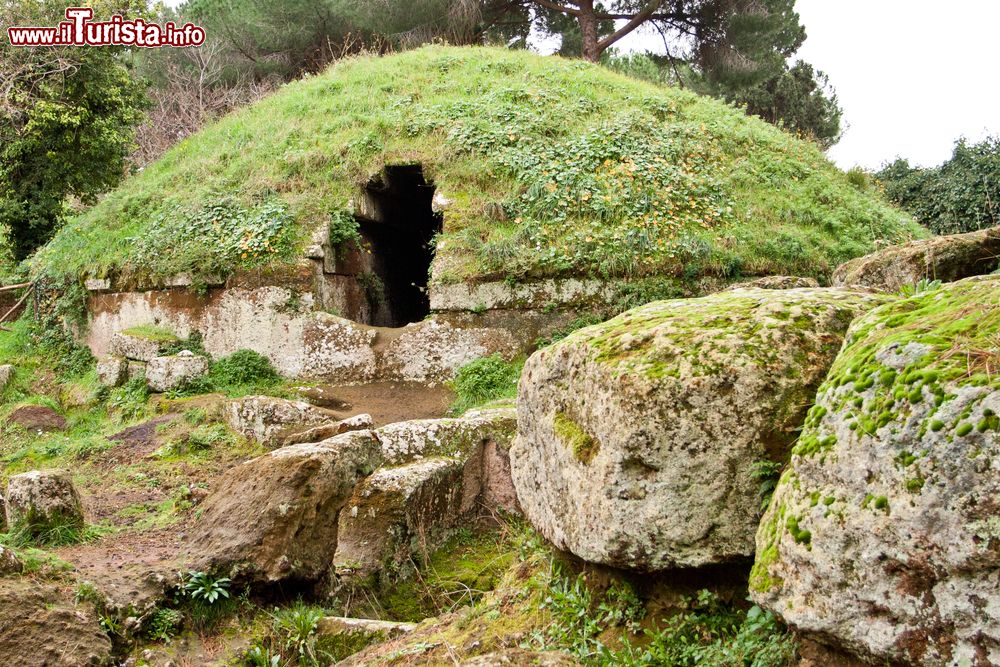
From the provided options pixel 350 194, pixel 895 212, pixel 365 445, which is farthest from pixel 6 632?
pixel 895 212

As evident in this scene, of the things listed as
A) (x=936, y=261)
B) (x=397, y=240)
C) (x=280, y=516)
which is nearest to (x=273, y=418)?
(x=280, y=516)

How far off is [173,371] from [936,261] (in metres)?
10.2

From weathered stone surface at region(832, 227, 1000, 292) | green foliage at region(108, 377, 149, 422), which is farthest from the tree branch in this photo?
weathered stone surface at region(832, 227, 1000, 292)

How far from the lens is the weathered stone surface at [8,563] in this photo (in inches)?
166

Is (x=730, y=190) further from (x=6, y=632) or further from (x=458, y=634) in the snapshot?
(x=6, y=632)

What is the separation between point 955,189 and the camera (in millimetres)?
16875

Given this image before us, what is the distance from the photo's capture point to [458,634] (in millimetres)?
3957

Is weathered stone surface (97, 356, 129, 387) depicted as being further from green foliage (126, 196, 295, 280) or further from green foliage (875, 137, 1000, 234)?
green foliage (875, 137, 1000, 234)

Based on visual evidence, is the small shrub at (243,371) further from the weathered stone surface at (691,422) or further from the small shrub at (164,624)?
the weathered stone surface at (691,422)

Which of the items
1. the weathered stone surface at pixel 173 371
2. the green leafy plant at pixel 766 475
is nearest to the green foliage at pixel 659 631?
the green leafy plant at pixel 766 475

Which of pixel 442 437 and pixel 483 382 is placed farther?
pixel 483 382

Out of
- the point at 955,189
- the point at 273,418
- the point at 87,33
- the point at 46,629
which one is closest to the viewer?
the point at 46,629

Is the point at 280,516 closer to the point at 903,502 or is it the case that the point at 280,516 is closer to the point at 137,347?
the point at 903,502

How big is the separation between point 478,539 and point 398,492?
0.83m
